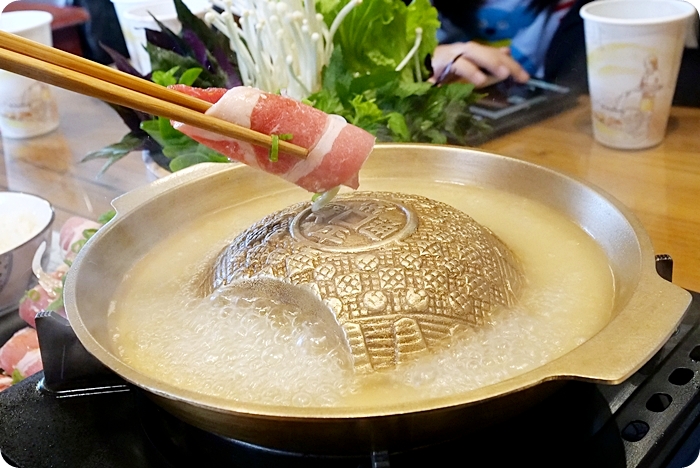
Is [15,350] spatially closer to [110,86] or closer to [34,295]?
[34,295]

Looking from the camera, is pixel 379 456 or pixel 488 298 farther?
pixel 488 298

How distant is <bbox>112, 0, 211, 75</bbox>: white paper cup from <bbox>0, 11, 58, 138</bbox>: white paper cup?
0.29 m

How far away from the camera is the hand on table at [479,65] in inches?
107

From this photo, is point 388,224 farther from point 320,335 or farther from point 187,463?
point 187,463

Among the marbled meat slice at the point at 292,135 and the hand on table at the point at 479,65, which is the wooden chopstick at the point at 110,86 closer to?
the marbled meat slice at the point at 292,135

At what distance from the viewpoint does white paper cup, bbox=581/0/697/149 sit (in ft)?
6.65

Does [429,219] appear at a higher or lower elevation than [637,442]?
higher

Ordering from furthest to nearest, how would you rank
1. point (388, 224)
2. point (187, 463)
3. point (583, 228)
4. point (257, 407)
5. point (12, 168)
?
1. point (12, 168)
2. point (583, 228)
3. point (388, 224)
4. point (187, 463)
5. point (257, 407)

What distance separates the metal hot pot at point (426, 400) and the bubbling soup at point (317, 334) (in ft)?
0.16

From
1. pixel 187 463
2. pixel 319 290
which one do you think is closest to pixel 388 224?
pixel 319 290

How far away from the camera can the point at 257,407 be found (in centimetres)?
77

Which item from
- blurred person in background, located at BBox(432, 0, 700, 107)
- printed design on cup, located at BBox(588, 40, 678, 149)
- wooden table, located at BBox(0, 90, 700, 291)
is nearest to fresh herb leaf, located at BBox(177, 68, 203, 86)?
wooden table, located at BBox(0, 90, 700, 291)

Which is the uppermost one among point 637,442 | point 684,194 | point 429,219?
point 429,219

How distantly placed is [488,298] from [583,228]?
365 mm
